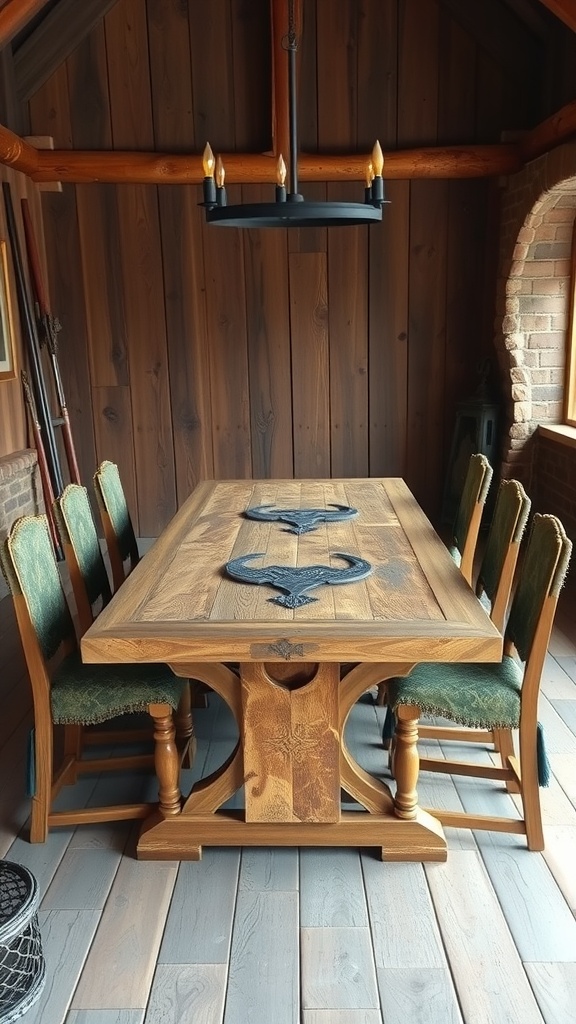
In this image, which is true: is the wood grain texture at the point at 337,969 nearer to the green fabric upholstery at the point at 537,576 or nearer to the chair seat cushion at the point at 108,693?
the chair seat cushion at the point at 108,693

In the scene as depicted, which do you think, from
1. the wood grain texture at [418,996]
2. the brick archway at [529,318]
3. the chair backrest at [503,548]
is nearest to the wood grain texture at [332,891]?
the wood grain texture at [418,996]

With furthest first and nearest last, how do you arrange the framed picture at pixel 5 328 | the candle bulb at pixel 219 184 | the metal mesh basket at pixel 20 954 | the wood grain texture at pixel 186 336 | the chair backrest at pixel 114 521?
the wood grain texture at pixel 186 336 < the framed picture at pixel 5 328 < the chair backrest at pixel 114 521 < the candle bulb at pixel 219 184 < the metal mesh basket at pixel 20 954

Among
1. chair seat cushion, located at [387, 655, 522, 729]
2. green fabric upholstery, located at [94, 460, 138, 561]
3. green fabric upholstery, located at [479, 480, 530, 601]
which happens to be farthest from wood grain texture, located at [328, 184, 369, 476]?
chair seat cushion, located at [387, 655, 522, 729]

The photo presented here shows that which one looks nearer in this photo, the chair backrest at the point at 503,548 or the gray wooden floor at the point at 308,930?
the gray wooden floor at the point at 308,930

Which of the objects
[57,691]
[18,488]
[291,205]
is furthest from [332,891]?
[18,488]

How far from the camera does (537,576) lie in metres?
2.17

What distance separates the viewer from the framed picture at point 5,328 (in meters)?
4.52

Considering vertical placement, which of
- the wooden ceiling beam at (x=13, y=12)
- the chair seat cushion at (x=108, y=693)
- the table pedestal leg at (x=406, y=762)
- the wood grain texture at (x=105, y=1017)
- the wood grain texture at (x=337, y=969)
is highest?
the wooden ceiling beam at (x=13, y=12)

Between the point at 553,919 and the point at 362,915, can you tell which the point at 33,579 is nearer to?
the point at 362,915

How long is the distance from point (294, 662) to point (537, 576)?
2.22 ft

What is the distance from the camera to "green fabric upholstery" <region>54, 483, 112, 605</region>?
8.47 ft

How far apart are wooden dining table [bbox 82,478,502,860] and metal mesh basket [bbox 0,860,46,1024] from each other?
436 millimetres

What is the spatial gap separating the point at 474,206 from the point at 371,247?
0.67m

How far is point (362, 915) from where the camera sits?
6.48 feet
